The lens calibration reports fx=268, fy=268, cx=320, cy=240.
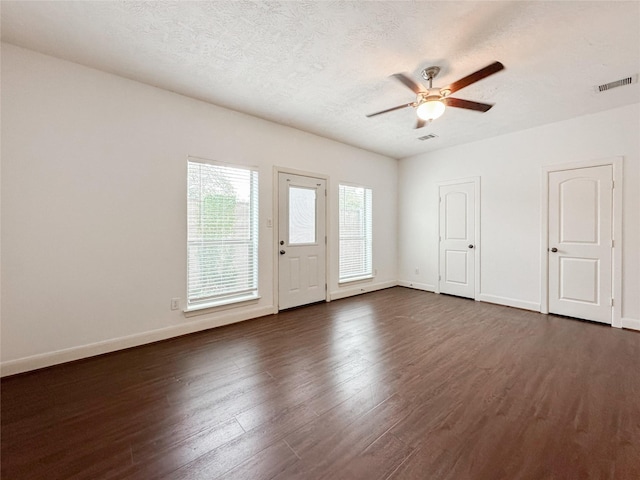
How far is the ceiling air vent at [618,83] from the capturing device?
286cm

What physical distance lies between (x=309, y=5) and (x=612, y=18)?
7.59ft

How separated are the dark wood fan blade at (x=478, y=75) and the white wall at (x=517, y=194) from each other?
2.80m

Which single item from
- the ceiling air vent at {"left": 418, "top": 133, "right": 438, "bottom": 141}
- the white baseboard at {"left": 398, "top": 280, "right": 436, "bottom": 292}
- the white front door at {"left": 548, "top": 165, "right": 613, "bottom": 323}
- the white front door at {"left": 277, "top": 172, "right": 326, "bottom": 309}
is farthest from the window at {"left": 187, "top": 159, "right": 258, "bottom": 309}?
the white front door at {"left": 548, "top": 165, "right": 613, "bottom": 323}

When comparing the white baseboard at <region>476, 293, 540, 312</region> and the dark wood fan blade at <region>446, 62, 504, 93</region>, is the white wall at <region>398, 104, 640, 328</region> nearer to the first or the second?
the white baseboard at <region>476, 293, 540, 312</region>

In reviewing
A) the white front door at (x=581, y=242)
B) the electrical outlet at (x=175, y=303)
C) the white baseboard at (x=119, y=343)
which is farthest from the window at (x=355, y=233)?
the white front door at (x=581, y=242)

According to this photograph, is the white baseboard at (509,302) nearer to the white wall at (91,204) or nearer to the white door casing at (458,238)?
the white door casing at (458,238)

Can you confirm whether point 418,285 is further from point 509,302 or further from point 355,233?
point 355,233

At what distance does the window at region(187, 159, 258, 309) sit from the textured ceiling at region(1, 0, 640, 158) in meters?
0.99

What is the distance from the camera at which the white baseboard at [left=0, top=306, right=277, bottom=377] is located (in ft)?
7.89

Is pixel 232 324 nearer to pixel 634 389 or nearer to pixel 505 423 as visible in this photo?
pixel 505 423

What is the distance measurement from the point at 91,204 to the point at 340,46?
2859mm

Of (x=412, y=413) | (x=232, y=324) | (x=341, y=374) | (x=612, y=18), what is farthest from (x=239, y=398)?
(x=612, y=18)

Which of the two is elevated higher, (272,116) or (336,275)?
(272,116)

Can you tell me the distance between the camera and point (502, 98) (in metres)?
3.29
